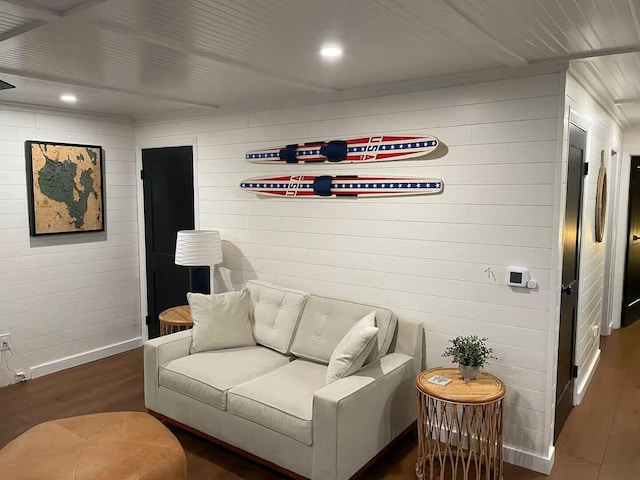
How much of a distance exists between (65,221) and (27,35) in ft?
8.12

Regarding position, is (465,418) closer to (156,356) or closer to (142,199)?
(156,356)

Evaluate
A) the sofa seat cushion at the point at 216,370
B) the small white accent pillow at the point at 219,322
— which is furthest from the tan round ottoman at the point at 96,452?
the small white accent pillow at the point at 219,322

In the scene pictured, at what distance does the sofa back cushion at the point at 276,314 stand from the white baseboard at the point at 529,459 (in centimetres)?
154

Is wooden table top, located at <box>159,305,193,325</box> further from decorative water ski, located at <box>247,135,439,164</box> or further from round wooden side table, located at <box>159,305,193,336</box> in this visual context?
decorative water ski, located at <box>247,135,439,164</box>

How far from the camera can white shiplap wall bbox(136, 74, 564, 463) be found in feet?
9.26

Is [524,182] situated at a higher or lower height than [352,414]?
higher

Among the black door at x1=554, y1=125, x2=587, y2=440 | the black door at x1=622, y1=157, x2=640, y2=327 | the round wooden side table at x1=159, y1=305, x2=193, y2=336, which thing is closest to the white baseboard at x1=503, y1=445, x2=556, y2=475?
the black door at x1=554, y1=125, x2=587, y2=440

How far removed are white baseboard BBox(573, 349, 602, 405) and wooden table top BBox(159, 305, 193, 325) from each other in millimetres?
2983

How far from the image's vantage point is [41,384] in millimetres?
4176

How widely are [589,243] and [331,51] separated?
266cm

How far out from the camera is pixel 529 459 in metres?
2.96

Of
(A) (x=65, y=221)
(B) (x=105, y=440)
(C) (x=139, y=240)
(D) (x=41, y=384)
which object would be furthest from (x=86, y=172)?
(B) (x=105, y=440)

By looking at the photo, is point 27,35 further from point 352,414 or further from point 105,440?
point 352,414

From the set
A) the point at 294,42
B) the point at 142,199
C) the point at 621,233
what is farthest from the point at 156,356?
the point at 621,233
